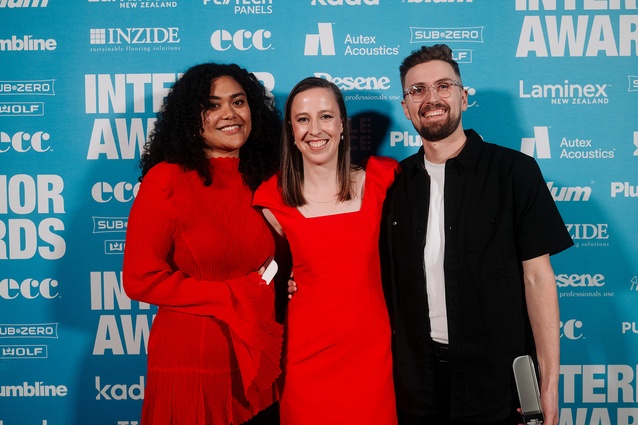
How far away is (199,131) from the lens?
2.00 m

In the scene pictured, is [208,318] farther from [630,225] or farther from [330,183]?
[630,225]

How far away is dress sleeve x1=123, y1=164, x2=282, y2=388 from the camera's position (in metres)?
1.82

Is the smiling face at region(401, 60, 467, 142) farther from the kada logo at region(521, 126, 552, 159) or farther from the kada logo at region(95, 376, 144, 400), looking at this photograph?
the kada logo at region(95, 376, 144, 400)

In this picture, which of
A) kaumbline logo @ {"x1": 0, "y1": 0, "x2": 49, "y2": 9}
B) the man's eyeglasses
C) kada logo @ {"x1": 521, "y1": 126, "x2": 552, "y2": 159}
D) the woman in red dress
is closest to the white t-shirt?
the woman in red dress

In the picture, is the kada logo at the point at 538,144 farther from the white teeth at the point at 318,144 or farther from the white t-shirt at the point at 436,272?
the white teeth at the point at 318,144

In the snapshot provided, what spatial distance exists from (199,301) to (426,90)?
40.2 inches

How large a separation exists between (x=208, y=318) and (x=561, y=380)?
1.74 m

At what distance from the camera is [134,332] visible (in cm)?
266

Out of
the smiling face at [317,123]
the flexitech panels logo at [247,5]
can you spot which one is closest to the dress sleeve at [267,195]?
the smiling face at [317,123]

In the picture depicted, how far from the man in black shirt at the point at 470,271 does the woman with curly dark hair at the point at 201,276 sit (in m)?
0.50

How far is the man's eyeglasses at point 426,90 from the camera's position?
1.86m

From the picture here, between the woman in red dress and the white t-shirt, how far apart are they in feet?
0.59

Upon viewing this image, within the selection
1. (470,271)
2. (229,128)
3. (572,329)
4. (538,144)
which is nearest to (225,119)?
(229,128)

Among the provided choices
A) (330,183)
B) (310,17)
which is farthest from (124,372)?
(310,17)
